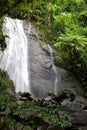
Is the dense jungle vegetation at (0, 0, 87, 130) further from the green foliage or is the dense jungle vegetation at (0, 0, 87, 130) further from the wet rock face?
the wet rock face

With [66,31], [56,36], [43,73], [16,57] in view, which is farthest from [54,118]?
[66,31]

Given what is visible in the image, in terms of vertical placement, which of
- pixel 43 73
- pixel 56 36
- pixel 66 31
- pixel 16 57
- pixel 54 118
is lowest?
pixel 43 73

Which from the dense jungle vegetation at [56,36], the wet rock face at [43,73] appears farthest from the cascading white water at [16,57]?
the dense jungle vegetation at [56,36]

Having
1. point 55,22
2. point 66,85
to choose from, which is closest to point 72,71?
point 66,85

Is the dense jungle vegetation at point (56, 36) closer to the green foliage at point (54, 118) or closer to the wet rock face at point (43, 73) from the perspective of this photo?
the green foliage at point (54, 118)

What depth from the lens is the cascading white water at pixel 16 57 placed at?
15.1 meters

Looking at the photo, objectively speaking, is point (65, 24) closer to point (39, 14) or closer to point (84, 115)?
point (39, 14)

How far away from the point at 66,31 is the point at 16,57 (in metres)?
5.58

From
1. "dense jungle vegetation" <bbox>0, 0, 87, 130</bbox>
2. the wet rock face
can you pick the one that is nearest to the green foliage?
"dense jungle vegetation" <bbox>0, 0, 87, 130</bbox>

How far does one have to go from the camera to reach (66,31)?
825 inches

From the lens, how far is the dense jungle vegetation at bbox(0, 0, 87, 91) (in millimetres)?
15999

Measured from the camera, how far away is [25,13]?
70.2 feet

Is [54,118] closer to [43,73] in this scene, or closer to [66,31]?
[43,73]

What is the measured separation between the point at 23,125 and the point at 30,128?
20cm
